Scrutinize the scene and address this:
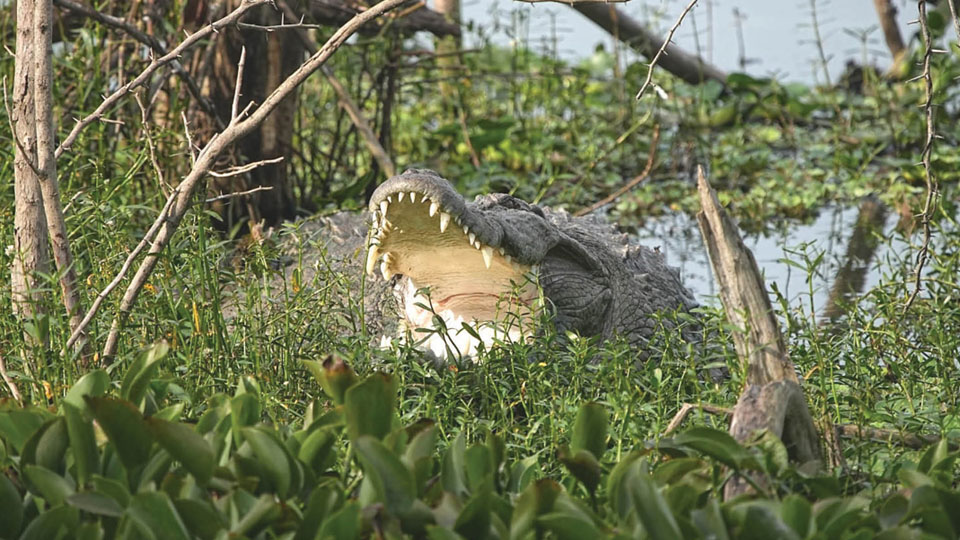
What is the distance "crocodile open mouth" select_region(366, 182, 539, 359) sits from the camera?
11.7ft

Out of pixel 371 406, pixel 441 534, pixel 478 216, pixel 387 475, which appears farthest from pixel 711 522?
pixel 478 216

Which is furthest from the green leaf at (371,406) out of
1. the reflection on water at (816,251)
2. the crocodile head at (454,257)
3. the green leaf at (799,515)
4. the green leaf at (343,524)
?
the reflection on water at (816,251)

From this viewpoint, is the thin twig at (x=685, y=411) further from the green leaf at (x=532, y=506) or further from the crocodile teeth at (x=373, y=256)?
the crocodile teeth at (x=373, y=256)

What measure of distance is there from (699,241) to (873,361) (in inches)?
128

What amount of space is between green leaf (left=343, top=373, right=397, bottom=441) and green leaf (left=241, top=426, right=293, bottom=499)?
0.45 feet

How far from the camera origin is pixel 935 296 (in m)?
4.57

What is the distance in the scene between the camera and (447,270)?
3953mm

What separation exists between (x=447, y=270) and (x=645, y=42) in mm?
4959

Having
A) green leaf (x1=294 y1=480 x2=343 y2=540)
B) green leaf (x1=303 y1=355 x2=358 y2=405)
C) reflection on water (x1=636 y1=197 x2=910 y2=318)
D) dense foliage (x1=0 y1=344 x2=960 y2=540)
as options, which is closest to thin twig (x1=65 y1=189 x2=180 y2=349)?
dense foliage (x1=0 y1=344 x2=960 y2=540)

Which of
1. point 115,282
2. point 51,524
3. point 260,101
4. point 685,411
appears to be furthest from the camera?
point 260,101

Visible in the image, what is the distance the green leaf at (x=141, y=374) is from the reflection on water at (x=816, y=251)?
139 inches

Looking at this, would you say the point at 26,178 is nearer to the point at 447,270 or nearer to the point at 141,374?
the point at 141,374

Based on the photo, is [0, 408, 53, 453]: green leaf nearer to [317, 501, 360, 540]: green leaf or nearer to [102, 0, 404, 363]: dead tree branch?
[317, 501, 360, 540]: green leaf

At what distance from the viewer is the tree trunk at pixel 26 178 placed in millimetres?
3432
